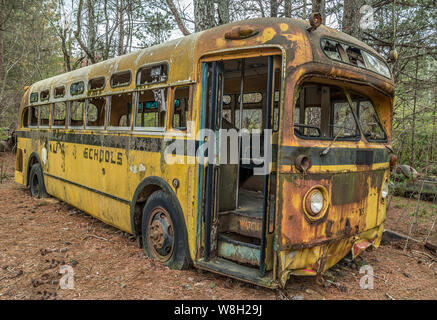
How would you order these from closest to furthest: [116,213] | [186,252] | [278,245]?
1. [278,245]
2. [186,252]
3. [116,213]

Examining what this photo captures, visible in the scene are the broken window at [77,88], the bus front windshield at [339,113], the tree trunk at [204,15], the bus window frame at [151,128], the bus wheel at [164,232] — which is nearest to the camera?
the bus front windshield at [339,113]

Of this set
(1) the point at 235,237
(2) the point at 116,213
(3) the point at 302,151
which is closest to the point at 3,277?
(2) the point at 116,213

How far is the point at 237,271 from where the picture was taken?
3422 mm

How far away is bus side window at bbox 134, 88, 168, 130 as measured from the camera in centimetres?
432

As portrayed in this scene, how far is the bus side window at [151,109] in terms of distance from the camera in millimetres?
4324

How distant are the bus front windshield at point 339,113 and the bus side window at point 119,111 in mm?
2511

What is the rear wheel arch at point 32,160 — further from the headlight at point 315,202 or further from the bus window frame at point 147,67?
the headlight at point 315,202

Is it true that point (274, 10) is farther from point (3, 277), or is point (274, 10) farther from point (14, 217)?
point (3, 277)

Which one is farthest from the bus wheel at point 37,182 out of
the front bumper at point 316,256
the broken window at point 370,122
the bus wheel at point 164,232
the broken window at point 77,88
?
the broken window at point 370,122

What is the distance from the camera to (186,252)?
12.8 feet

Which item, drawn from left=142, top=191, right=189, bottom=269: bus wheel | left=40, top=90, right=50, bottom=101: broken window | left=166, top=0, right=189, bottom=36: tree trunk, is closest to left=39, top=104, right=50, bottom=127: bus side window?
left=40, top=90, right=50, bottom=101: broken window

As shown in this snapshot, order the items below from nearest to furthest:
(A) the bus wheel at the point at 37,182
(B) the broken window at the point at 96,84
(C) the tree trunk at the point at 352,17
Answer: (B) the broken window at the point at 96,84, (C) the tree trunk at the point at 352,17, (A) the bus wheel at the point at 37,182

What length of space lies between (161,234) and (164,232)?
0.18ft
